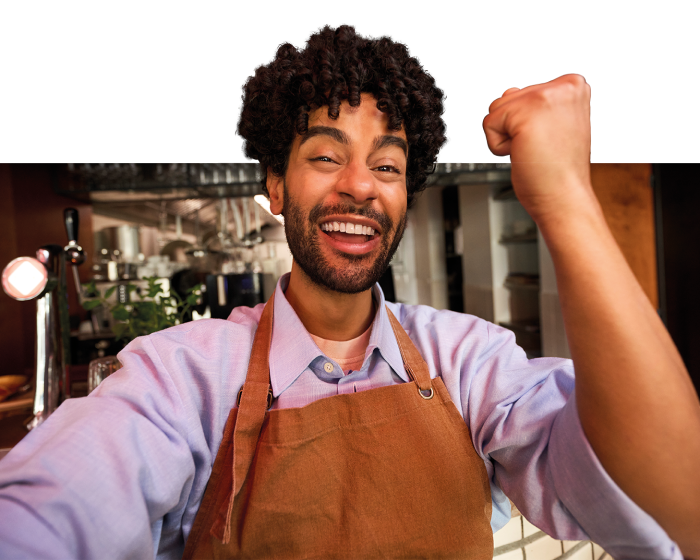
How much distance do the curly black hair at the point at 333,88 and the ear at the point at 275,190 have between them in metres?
0.02

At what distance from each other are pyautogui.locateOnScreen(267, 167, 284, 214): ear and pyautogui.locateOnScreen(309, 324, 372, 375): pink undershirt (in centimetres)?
40

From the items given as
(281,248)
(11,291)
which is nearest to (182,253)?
(281,248)

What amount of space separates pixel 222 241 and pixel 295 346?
147 inches

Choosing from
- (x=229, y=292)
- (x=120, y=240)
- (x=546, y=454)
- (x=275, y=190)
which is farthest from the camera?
(x=120, y=240)

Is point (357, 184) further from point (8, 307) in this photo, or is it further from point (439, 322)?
point (8, 307)

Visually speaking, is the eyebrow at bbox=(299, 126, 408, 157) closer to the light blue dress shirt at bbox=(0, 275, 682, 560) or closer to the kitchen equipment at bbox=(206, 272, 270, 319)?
the light blue dress shirt at bbox=(0, 275, 682, 560)

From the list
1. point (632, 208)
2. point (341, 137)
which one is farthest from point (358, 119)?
point (632, 208)

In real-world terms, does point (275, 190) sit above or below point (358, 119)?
below

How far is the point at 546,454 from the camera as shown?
71 cm

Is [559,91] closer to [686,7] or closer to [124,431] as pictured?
[124,431]

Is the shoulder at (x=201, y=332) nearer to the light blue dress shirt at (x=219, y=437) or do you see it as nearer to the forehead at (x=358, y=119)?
the light blue dress shirt at (x=219, y=437)

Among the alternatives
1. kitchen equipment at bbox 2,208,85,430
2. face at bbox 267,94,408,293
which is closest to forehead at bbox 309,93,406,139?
face at bbox 267,94,408,293

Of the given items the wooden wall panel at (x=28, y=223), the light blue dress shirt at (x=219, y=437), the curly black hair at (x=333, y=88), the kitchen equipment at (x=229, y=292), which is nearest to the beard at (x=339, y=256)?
the light blue dress shirt at (x=219, y=437)

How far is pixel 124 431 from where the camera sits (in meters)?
0.64
